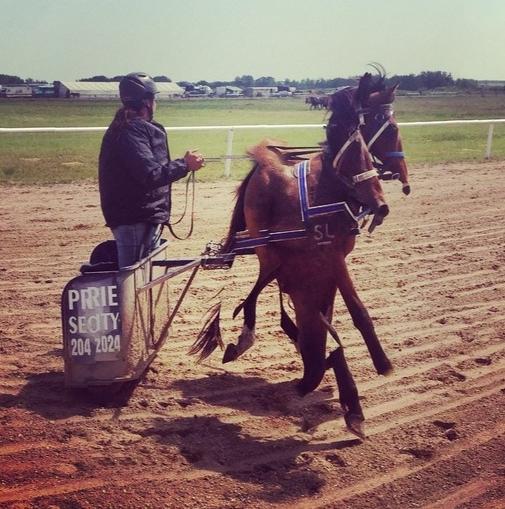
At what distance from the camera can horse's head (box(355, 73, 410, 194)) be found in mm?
6016

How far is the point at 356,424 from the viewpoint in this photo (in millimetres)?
4410

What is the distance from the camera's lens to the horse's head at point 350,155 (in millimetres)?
4371

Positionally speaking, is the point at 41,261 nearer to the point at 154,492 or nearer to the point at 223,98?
the point at 154,492

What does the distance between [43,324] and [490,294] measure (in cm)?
456

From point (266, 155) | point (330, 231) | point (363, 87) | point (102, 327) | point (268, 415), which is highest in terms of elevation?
point (363, 87)

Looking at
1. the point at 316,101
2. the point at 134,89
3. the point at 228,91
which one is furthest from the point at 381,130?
the point at 228,91

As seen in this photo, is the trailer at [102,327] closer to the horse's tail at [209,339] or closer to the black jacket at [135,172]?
the black jacket at [135,172]

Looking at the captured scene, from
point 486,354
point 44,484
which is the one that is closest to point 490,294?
point 486,354

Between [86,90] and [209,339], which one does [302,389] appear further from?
[86,90]

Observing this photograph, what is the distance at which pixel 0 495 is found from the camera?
3674mm

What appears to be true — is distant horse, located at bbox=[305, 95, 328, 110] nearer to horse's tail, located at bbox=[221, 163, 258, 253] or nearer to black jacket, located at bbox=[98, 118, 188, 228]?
horse's tail, located at bbox=[221, 163, 258, 253]

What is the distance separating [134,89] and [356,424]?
8.86 feet

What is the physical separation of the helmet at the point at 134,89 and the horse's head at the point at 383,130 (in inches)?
75.4

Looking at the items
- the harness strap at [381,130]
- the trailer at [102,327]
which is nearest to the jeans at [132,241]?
the trailer at [102,327]
